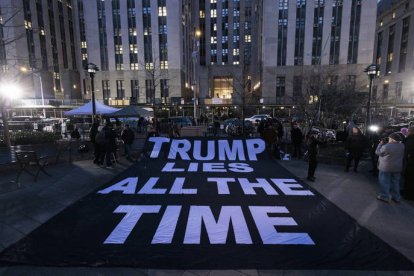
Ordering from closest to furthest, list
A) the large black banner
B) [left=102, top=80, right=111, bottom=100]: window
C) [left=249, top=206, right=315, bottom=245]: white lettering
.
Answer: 1. the large black banner
2. [left=249, top=206, right=315, bottom=245]: white lettering
3. [left=102, top=80, right=111, bottom=100]: window

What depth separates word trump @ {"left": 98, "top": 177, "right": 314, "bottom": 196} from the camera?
21.2 feet

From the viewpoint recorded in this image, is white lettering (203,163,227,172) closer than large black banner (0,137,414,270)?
No

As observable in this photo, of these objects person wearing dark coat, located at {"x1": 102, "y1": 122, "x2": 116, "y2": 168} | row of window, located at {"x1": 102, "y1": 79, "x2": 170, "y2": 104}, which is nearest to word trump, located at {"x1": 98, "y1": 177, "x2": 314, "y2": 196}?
person wearing dark coat, located at {"x1": 102, "y1": 122, "x2": 116, "y2": 168}

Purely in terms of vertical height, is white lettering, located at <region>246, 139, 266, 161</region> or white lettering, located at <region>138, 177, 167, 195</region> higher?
white lettering, located at <region>246, 139, 266, 161</region>

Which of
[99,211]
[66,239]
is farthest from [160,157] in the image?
[66,239]

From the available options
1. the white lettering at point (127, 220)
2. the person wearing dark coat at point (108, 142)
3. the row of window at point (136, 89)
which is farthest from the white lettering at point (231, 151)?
the row of window at point (136, 89)

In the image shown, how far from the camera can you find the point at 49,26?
52.2 meters

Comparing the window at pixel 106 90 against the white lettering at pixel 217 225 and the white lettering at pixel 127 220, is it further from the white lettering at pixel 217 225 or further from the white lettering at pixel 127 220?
the white lettering at pixel 217 225

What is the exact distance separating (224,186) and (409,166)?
16.3 ft

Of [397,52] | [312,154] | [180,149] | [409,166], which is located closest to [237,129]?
[180,149]

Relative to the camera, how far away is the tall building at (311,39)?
44781 millimetres

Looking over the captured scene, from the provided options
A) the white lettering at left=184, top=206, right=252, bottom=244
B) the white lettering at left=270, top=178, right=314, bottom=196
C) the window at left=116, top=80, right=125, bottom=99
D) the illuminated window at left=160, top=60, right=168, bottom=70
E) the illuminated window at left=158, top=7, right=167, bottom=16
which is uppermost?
the illuminated window at left=158, top=7, right=167, bottom=16

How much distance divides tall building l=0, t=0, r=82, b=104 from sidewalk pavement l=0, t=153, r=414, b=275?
1764 inches

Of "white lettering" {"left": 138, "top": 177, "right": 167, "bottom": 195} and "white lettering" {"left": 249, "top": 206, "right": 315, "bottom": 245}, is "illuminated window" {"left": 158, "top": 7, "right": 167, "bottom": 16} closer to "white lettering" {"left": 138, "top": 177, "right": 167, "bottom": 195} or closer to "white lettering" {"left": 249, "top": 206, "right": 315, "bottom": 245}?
"white lettering" {"left": 138, "top": 177, "right": 167, "bottom": 195}
